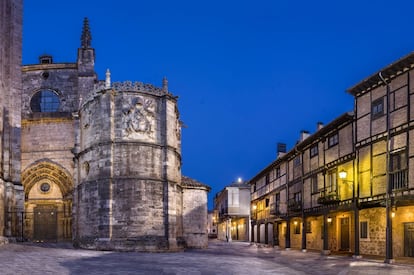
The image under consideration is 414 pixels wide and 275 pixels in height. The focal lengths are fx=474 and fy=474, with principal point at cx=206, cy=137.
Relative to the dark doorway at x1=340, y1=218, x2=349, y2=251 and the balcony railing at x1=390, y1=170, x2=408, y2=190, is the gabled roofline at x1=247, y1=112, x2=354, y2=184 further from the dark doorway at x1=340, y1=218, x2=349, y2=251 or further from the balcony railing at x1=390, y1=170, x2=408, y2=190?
the dark doorway at x1=340, y1=218, x2=349, y2=251

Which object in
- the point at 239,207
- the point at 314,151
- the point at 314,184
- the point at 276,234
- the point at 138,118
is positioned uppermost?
the point at 138,118

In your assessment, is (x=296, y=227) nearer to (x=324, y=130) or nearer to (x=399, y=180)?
(x=324, y=130)

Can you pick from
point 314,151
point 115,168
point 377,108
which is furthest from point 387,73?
point 115,168

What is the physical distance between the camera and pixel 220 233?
3494 inches

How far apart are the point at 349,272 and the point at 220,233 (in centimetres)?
7230

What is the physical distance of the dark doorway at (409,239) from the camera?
76.9ft

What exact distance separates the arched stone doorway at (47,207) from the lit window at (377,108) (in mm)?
26394

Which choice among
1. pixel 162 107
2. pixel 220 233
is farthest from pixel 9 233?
pixel 220 233

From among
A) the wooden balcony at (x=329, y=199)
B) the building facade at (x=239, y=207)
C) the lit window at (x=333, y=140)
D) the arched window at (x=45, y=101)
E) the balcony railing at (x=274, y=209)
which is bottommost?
the building facade at (x=239, y=207)

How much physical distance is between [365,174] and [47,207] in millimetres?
28352

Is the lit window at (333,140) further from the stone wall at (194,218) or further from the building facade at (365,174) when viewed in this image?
the stone wall at (194,218)

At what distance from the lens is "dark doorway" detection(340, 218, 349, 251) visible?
105 ft

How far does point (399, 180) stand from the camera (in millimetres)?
22203

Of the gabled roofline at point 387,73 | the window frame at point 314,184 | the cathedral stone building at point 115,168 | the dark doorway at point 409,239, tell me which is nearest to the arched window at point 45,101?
the cathedral stone building at point 115,168
